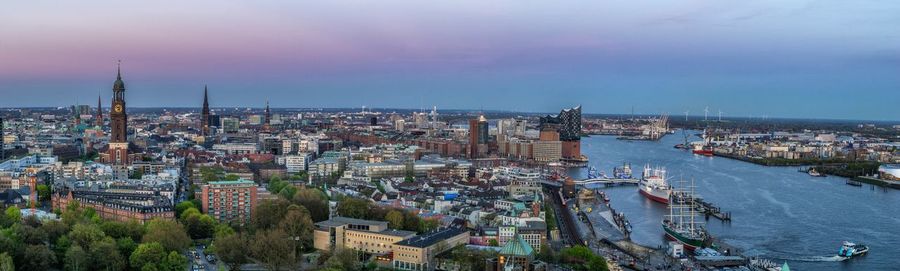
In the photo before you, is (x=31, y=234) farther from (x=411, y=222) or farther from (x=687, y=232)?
(x=687, y=232)

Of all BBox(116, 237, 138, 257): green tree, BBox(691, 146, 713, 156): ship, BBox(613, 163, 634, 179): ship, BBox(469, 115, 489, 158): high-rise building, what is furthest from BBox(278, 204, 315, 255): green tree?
BBox(691, 146, 713, 156): ship

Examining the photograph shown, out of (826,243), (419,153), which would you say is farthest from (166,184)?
(419,153)

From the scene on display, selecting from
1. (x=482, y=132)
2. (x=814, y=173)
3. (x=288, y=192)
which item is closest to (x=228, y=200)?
(x=288, y=192)

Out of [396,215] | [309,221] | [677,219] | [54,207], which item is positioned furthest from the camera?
[677,219]

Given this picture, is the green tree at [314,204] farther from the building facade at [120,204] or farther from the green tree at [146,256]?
the green tree at [146,256]

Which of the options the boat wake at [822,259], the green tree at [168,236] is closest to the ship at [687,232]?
the boat wake at [822,259]

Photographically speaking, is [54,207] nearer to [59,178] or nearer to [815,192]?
[59,178]
